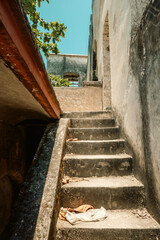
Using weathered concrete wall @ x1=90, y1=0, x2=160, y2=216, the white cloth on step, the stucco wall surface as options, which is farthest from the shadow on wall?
weathered concrete wall @ x1=90, y1=0, x2=160, y2=216

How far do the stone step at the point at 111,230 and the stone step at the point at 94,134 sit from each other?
115 cm

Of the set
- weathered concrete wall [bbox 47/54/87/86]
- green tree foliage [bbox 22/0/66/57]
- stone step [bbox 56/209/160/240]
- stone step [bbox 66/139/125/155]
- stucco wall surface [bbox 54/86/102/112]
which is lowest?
stone step [bbox 56/209/160/240]

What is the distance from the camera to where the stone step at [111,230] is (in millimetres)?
1003

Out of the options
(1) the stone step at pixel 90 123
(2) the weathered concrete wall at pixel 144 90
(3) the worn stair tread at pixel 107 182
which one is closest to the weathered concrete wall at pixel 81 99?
(1) the stone step at pixel 90 123

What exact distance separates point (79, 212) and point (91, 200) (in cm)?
15

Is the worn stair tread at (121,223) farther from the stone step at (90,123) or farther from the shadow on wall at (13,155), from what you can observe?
the shadow on wall at (13,155)

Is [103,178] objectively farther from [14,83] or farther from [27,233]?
[14,83]

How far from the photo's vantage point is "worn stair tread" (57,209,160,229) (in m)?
1.03

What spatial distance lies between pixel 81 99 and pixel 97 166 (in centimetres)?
312

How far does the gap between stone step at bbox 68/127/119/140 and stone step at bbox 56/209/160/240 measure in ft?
3.77

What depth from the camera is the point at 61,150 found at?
1.54 m

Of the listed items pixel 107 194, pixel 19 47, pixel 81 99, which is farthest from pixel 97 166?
pixel 81 99

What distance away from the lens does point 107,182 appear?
1387mm

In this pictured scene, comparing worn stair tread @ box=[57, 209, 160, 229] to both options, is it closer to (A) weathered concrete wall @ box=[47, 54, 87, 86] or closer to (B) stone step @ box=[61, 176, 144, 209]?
(B) stone step @ box=[61, 176, 144, 209]
